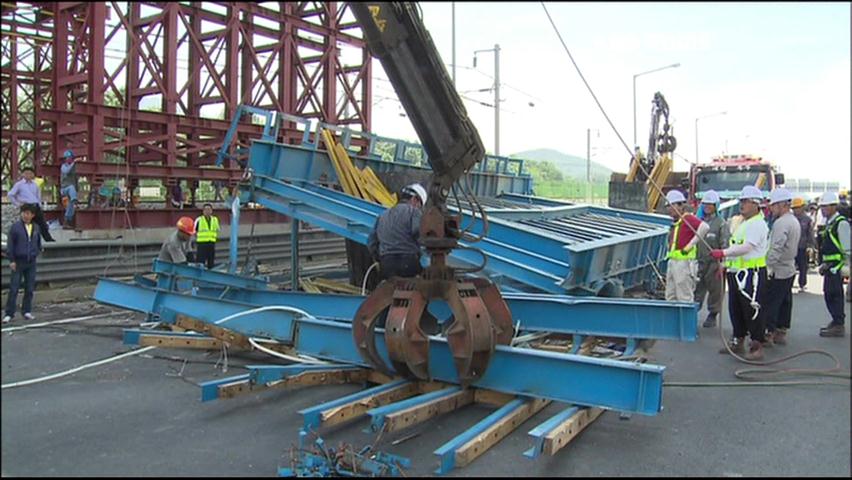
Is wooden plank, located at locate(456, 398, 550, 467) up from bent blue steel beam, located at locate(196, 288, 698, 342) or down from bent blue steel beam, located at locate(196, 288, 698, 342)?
down

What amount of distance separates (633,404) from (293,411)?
109 inches

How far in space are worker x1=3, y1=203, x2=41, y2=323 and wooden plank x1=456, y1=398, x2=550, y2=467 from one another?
6.75m

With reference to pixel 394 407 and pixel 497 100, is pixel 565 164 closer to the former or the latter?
pixel 497 100

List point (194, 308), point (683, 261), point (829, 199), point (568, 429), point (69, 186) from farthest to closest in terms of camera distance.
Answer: point (69, 186) < point (829, 199) < point (683, 261) < point (194, 308) < point (568, 429)

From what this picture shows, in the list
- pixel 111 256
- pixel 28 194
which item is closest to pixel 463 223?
pixel 111 256

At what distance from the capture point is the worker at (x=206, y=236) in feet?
40.8

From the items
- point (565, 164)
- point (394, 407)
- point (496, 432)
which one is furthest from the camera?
point (565, 164)

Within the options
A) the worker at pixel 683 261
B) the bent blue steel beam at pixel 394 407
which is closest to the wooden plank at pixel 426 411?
the bent blue steel beam at pixel 394 407

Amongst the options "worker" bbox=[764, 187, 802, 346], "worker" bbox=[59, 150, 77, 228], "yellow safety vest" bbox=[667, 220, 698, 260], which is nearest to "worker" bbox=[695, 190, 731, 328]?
"yellow safety vest" bbox=[667, 220, 698, 260]

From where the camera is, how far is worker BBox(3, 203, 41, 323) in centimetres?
884

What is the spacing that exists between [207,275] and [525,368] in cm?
555

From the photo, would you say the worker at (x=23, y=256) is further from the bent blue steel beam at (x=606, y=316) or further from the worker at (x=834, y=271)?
the worker at (x=834, y=271)

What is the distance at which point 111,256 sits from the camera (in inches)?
469

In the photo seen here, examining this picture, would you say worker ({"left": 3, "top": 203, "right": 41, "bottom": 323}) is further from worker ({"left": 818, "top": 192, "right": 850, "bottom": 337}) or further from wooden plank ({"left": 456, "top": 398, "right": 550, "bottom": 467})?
worker ({"left": 818, "top": 192, "right": 850, "bottom": 337})
